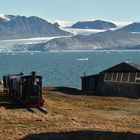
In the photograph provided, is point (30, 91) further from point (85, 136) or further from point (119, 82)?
point (119, 82)

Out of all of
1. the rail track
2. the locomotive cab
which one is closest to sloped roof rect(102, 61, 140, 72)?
the locomotive cab

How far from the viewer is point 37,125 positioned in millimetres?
35406

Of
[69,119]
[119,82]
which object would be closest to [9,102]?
[69,119]

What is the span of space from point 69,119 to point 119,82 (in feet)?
98.4

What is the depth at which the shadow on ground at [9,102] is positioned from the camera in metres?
47.1

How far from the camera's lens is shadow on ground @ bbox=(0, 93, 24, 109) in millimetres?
47091

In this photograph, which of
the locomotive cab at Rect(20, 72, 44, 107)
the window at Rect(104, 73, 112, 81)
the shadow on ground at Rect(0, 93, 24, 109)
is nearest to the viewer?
the locomotive cab at Rect(20, 72, 44, 107)

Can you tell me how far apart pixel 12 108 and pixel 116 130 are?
43.7ft

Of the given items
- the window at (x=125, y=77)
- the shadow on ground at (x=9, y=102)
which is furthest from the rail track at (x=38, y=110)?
the window at (x=125, y=77)

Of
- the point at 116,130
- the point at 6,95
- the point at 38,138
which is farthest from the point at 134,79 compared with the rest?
the point at 38,138

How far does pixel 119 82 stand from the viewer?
Answer: 225 feet

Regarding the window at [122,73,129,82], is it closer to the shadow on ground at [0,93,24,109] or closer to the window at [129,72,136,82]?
the window at [129,72,136,82]

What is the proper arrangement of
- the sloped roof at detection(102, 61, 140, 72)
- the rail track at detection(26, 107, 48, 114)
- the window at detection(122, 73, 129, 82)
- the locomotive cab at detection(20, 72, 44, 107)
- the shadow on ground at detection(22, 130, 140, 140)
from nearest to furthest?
the shadow on ground at detection(22, 130, 140, 140) → the rail track at detection(26, 107, 48, 114) → the locomotive cab at detection(20, 72, 44, 107) → the window at detection(122, 73, 129, 82) → the sloped roof at detection(102, 61, 140, 72)

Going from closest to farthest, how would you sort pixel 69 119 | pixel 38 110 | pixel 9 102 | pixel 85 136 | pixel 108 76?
pixel 85 136, pixel 69 119, pixel 38 110, pixel 9 102, pixel 108 76
